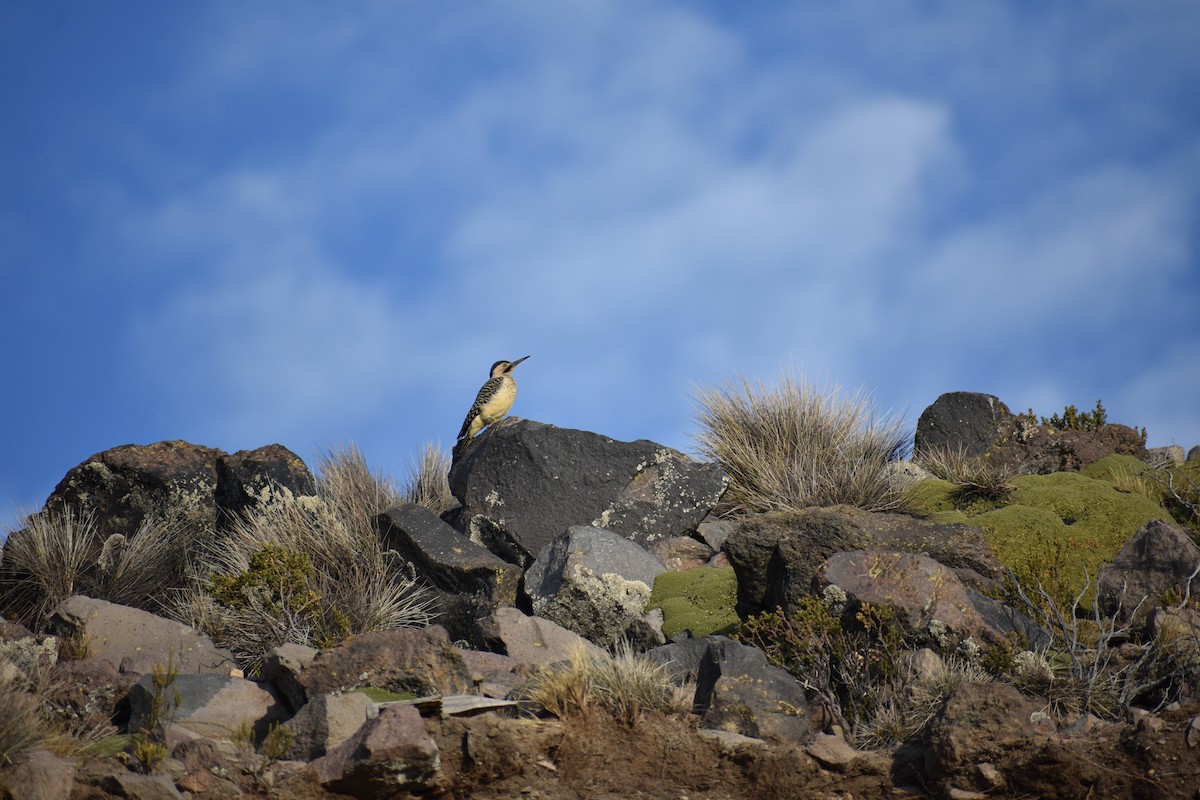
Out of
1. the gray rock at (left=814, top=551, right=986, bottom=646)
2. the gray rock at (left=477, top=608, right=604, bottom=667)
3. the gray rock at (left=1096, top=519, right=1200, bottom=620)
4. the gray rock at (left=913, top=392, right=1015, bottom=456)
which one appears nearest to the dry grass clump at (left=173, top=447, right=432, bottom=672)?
the gray rock at (left=477, top=608, right=604, bottom=667)

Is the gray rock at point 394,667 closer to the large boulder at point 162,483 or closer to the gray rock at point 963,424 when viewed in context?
the large boulder at point 162,483

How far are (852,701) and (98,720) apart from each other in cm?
497

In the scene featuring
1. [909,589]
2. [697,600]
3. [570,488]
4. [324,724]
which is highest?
[570,488]

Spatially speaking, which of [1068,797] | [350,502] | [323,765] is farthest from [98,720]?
[1068,797]

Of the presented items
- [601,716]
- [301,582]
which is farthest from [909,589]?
[301,582]

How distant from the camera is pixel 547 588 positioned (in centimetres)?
959

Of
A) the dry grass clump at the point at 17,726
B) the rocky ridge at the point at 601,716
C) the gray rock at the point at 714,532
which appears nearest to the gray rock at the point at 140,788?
the rocky ridge at the point at 601,716

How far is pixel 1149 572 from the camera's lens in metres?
Result: 8.30

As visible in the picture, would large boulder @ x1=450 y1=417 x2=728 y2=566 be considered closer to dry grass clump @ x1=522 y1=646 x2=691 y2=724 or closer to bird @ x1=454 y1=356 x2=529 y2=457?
bird @ x1=454 y1=356 x2=529 y2=457

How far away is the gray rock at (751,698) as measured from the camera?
22.3ft

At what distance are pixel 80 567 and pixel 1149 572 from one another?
9.96 metres

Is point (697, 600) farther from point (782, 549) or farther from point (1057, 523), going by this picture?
point (1057, 523)

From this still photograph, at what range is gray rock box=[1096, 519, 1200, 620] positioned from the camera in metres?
8.16

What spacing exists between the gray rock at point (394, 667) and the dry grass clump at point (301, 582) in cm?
164
